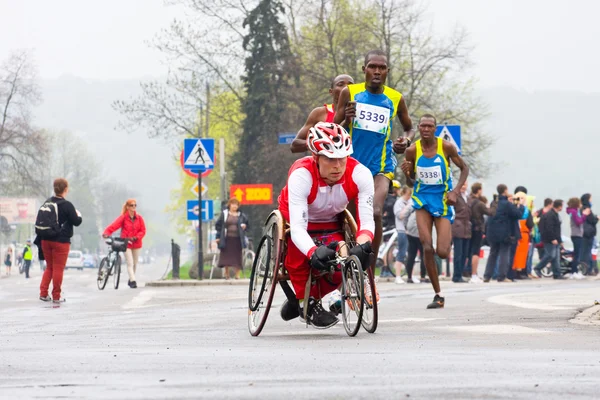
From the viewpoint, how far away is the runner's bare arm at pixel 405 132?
39.1ft

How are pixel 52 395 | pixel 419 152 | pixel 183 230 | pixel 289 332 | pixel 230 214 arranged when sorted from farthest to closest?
pixel 183 230, pixel 230 214, pixel 419 152, pixel 289 332, pixel 52 395

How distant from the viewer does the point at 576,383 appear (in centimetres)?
619

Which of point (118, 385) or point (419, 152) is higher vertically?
point (419, 152)

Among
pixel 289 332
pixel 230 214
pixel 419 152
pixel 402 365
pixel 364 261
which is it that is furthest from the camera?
pixel 230 214

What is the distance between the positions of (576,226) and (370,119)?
19765 millimetres

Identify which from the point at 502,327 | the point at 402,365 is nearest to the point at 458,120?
Answer: the point at 502,327

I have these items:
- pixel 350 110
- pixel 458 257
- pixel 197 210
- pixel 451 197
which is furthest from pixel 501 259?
pixel 350 110

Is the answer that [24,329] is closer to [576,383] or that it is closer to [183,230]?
[576,383]

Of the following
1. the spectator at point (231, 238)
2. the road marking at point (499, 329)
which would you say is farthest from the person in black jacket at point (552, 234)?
the road marking at point (499, 329)

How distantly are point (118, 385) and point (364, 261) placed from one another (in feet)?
10.6

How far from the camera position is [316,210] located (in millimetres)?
9828

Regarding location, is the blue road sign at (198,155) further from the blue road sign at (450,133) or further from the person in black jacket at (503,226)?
the person in black jacket at (503,226)

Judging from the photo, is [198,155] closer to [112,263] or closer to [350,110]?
[112,263]

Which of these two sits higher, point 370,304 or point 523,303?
point 370,304
